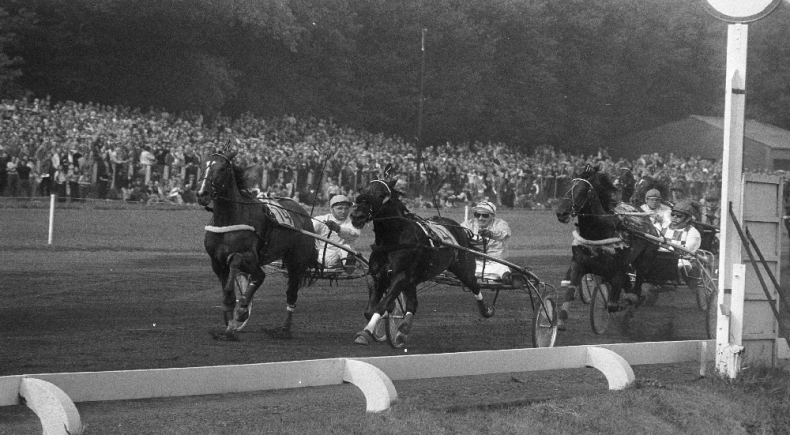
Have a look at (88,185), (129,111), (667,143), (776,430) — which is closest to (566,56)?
(667,143)

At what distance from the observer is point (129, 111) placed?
21.9 meters

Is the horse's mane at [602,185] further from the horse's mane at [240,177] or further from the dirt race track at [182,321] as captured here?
the horse's mane at [240,177]

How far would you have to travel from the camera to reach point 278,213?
31.7 ft

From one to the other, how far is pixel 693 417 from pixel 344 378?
2108mm

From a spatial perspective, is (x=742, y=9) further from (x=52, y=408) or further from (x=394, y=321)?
(x=52, y=408)

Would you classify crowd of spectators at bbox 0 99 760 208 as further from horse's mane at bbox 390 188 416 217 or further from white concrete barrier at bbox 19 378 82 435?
white concrete barrier at bbox 19 378 82 435

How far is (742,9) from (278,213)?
455 centimetres

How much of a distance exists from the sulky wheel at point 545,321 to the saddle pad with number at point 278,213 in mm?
2278

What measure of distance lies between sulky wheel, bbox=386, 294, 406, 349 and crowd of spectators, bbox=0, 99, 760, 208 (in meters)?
6.27

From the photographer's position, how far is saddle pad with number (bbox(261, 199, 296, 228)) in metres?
9.49

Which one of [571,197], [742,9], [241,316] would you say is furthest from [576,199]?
[742,9]

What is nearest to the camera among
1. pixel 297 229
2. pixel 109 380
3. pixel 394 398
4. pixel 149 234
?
pixel 109 380

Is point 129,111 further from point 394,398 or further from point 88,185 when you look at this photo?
point 394,398

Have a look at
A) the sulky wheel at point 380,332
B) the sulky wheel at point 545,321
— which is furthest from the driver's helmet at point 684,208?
the sulky wheel at point 380,332
